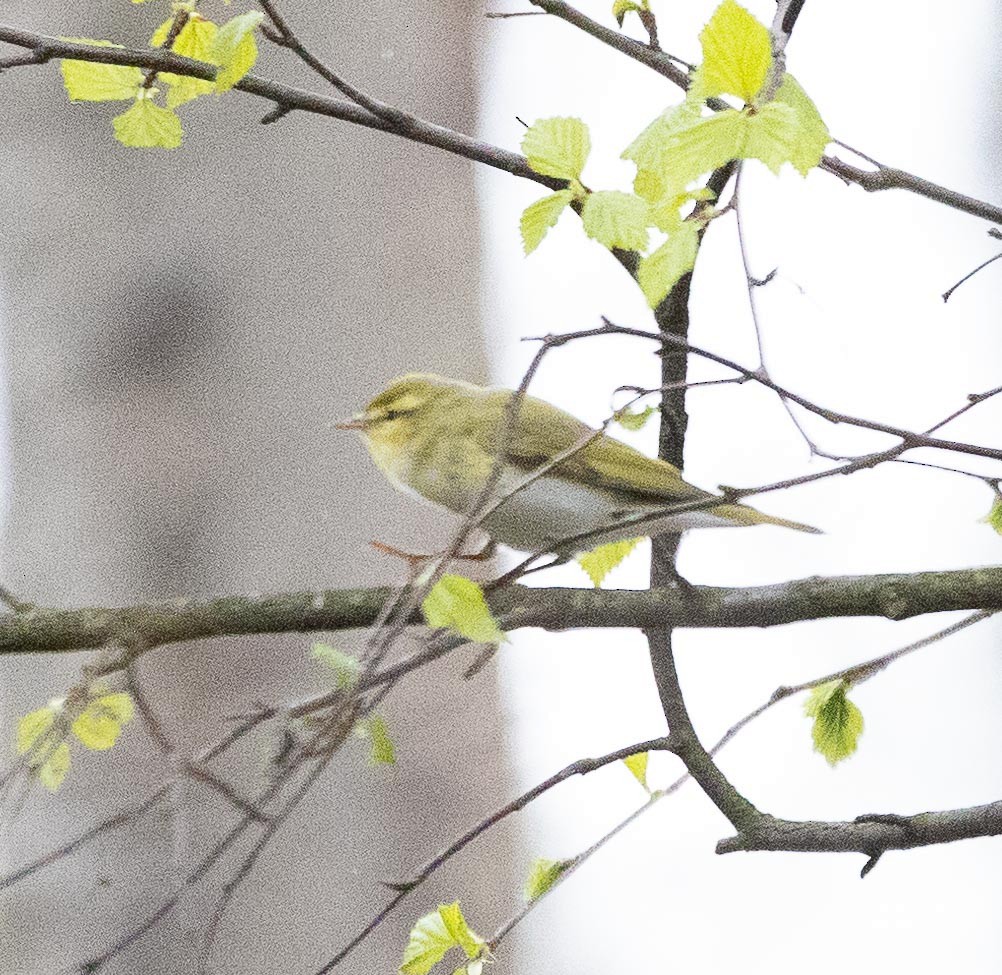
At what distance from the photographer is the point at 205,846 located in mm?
784

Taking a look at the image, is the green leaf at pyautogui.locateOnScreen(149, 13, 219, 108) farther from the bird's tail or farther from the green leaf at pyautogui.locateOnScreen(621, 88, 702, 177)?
the bird's tail

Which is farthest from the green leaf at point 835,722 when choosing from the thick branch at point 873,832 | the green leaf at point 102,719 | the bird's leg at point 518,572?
the green leaf at point 102,719

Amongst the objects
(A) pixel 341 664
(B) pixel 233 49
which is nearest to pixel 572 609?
(A) pixel 341 664

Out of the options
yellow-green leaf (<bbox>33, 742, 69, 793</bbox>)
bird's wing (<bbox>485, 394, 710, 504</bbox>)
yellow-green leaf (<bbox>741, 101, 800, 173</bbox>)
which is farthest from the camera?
bird's wing (<bbox>485, 394, 710, 504</bbox>)

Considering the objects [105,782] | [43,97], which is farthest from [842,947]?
[43,97]

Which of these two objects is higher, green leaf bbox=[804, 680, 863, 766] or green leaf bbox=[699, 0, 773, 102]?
green leaf bbox=[699, 0, 773, 102]

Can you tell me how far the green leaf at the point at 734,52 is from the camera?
0.30m

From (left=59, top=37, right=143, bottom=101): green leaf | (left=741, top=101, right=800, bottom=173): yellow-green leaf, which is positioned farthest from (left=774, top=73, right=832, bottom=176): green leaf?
(left=59, top=37, right=143, bottom=101): green leaf

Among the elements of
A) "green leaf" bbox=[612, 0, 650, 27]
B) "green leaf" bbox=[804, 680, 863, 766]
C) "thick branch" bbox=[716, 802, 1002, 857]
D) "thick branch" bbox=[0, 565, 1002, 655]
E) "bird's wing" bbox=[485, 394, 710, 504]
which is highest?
"green leaf" bbox=[612, 0, 650, 27]

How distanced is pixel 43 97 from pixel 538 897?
2.44ft

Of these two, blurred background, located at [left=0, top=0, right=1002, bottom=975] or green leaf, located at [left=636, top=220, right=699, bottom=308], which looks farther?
blurred background, located at [left=0, top=0, right=1002, bottom=975]

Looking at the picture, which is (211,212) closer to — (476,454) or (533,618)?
(476,454)

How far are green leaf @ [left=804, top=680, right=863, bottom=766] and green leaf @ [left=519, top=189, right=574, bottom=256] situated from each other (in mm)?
213

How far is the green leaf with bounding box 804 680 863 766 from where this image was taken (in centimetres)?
45
